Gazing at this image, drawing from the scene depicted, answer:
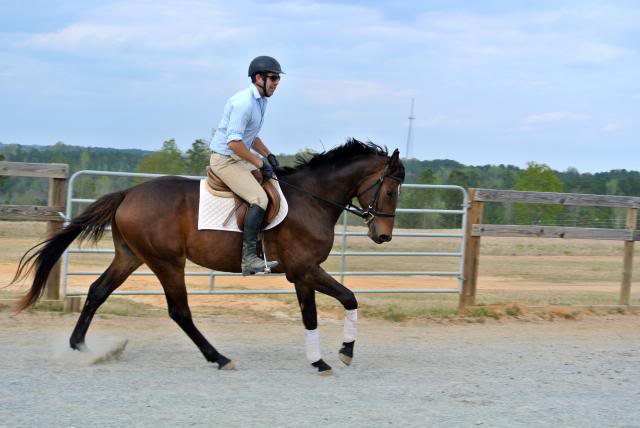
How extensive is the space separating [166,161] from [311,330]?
23.2 m

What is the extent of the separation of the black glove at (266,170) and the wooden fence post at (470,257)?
4497 mm

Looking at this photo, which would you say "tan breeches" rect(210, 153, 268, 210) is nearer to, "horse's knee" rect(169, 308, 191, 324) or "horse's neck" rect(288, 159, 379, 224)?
"horse's neck" rect(288, 159, 379, 224)

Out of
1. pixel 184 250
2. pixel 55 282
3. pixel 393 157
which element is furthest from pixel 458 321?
pixel 55 282

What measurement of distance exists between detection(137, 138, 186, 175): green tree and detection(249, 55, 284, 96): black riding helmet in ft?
69.1

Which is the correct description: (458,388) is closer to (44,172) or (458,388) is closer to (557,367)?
(557,367)

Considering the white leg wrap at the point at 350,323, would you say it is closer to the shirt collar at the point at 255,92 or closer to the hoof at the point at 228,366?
the hoof at the point at 228,366

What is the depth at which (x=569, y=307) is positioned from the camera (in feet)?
35.9

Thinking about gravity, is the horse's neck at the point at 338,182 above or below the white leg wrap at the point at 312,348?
above

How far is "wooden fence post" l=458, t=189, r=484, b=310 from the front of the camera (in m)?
10.5

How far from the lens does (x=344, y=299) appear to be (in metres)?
6.79

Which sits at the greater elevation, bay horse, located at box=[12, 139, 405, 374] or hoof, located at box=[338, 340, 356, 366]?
bay horse, located at box=[12, 139, 405, 374]

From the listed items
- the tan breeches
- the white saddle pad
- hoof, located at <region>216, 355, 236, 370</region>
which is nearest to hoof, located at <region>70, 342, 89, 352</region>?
hoof, located at <region>216, 355, 236, 370</region>

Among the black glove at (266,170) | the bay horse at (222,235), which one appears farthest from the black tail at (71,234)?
→ the black glove at (266,170)

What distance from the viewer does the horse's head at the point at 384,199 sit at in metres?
6.96
